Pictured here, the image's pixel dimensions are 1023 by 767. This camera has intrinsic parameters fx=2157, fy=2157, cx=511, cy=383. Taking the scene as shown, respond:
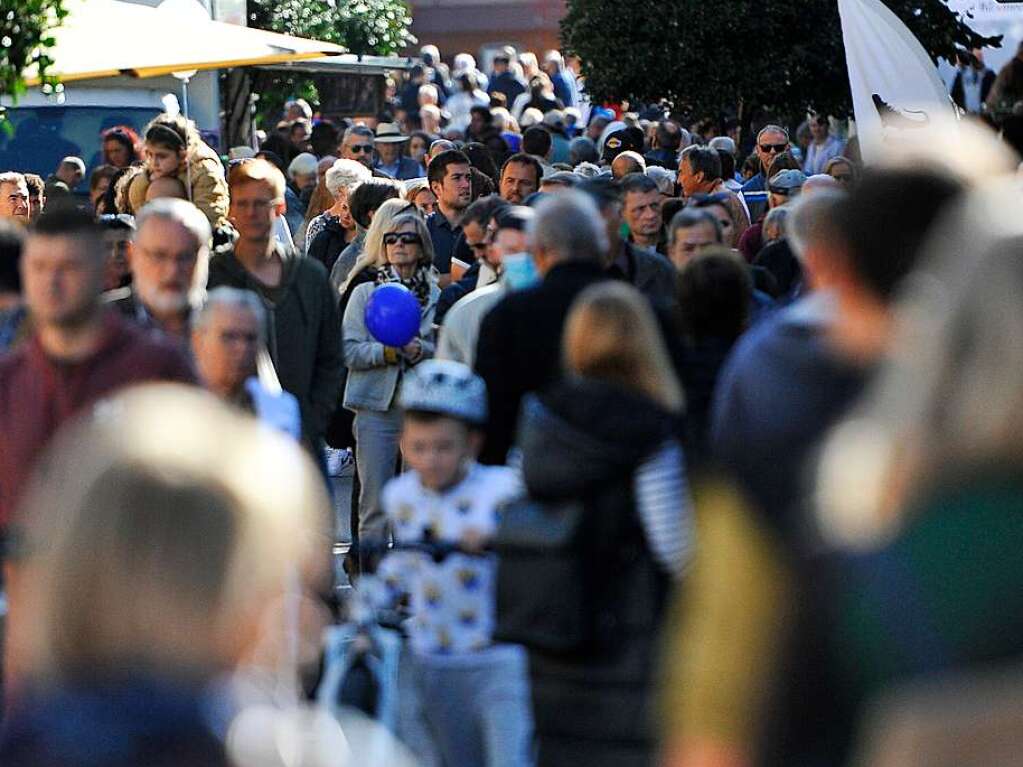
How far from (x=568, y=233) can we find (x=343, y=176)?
19.4 feet

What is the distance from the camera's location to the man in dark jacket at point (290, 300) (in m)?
7.46

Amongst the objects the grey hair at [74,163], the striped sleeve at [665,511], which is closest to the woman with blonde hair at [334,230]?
the grey hair at [74,163]

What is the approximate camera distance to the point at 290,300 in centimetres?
748

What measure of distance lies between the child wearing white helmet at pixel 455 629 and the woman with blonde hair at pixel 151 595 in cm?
340

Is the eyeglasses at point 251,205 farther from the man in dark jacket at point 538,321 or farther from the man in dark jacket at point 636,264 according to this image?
the man in dark jacket at point 538,321

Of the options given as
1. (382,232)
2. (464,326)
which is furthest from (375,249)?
(464,326)

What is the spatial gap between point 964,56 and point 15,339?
13366 millimetres

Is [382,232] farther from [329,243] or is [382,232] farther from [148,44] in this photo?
[148,44]

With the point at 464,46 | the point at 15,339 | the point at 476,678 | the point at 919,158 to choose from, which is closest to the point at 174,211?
the point at 15,339

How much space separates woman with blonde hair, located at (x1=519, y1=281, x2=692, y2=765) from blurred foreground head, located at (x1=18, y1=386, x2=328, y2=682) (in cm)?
293

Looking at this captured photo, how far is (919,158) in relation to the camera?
3.08 metres

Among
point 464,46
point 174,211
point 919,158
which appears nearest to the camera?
point 919,158

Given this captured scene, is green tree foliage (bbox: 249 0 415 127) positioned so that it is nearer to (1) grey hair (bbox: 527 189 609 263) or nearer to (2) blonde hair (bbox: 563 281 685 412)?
(1) grey hair (bbox: 527 189 609 263)

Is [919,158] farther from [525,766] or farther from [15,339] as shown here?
[15,339]
